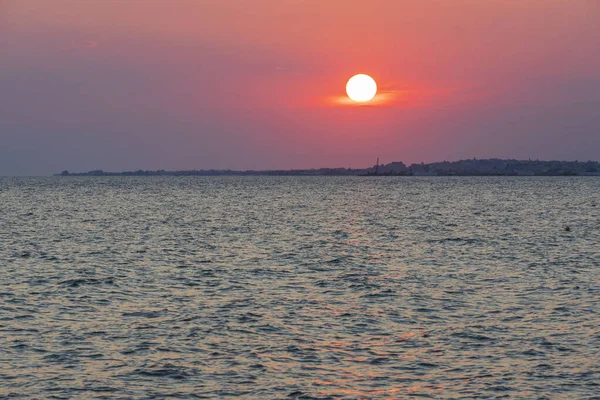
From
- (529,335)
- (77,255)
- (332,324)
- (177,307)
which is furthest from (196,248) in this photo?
(529,335)

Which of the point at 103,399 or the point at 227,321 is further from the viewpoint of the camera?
the point at 227,321

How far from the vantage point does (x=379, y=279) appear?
137ft

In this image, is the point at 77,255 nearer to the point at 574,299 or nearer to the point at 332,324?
the point at 332,324

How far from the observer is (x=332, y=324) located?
29453 mm

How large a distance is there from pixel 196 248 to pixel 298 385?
39.7 metres

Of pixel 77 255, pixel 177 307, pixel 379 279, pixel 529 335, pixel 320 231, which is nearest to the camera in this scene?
pixel 529 335

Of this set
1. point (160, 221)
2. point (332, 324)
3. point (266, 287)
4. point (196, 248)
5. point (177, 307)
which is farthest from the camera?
point (160, 221)

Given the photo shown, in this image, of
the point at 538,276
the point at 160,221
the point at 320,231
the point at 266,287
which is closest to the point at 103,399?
the point at 266,287

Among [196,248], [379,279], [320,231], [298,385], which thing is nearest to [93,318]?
[298,385]

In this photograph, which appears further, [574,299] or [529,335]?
[574,299]

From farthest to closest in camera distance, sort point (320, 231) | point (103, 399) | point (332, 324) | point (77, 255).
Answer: point (320, 231)
point (77, 255)
point (332, 324)
point (103, 399)

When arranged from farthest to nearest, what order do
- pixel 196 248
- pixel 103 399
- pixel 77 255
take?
pixel 196 248 → pixel 77 255 → pixel 103 399

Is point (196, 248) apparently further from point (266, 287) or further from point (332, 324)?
point (332, 324)

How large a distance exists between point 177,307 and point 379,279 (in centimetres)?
1343
